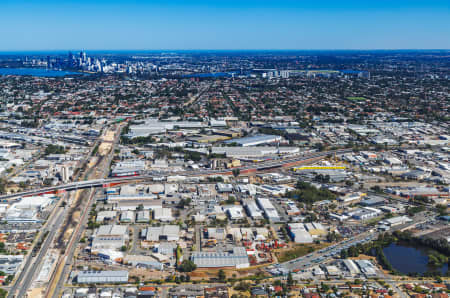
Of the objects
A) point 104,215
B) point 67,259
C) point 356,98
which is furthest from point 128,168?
point 356,98

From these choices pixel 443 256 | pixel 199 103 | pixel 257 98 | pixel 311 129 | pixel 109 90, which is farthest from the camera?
pixel 109 90

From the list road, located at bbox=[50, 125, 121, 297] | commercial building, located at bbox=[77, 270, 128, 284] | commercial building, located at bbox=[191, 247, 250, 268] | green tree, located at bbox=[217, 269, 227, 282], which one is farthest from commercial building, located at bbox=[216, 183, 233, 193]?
commercial building, located at bbox=[77, 270, 128, 284]

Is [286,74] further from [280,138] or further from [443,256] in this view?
[443,256]

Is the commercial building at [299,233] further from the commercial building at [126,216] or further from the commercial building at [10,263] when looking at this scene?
the commercial building at [10,263]

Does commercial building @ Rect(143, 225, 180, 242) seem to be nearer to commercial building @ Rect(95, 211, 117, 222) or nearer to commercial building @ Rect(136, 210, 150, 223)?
commercial building @ Rect(136, 210, 150, 223)

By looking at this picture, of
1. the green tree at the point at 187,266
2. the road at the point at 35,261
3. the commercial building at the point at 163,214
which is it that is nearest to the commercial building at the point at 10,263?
the road at the point at 35,261

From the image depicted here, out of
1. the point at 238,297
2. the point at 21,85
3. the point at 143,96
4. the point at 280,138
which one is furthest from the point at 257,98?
the point at 238,297
